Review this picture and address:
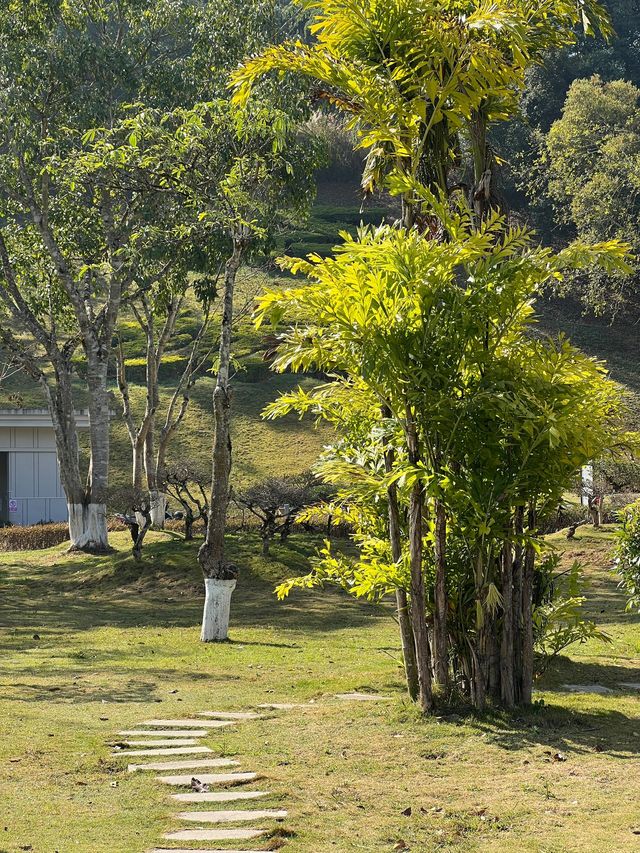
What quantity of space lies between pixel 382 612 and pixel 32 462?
16.8 m

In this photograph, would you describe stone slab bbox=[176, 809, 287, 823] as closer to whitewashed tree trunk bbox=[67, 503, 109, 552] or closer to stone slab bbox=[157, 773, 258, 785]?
stone slab bbox=[157, 773, 258, 785]

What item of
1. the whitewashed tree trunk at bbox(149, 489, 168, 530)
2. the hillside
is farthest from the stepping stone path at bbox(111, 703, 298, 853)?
the hillside

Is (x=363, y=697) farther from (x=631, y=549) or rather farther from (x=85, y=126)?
(x=85, y=126)

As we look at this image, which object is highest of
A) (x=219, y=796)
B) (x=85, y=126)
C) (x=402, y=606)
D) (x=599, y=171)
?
(x=599, y=171)

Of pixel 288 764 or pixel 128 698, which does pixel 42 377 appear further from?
pixel 288 764

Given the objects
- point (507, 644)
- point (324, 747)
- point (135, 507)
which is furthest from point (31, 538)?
point (324, 747)

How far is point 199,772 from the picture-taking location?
6160 millimetres

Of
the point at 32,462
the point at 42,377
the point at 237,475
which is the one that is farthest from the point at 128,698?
the point at 237,475

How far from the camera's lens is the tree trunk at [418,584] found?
7402 millimetres

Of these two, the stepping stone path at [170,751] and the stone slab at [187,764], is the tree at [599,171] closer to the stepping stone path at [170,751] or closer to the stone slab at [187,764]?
the stepping stone path at [170,751]

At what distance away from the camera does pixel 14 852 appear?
15.1ft

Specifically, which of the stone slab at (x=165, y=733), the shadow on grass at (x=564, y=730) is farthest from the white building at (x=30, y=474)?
the shadow on grass at (x=564, y=730)

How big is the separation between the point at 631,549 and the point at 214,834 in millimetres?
6225

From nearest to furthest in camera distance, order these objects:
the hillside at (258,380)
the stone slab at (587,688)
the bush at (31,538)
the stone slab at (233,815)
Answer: the stone slab at (233,815)
the stone slab at (587,688)
the bush at (31,538)
the hillside at (258,380)
